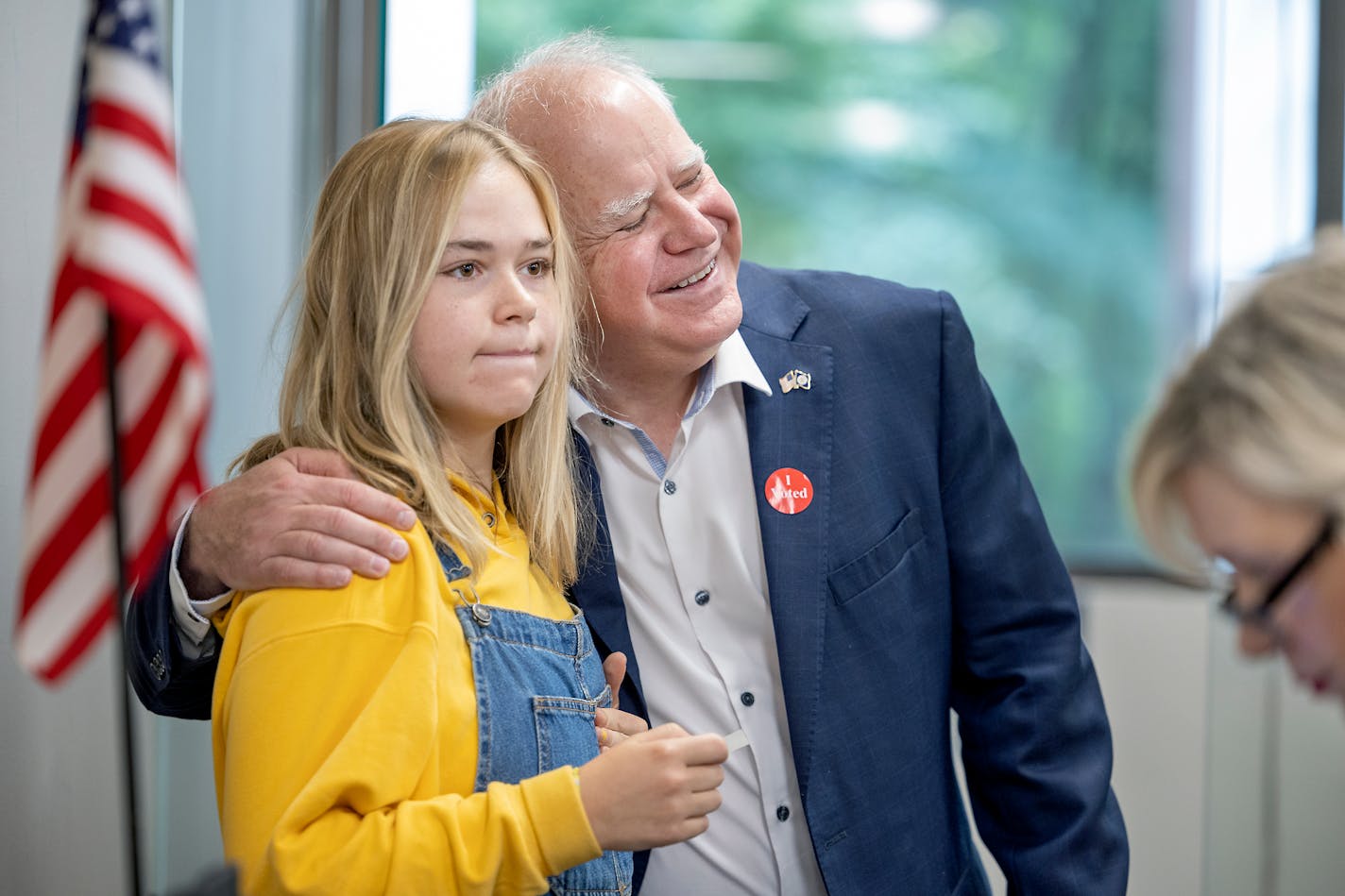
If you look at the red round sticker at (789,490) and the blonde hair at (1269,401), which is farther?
the red round sticker at (789,490)

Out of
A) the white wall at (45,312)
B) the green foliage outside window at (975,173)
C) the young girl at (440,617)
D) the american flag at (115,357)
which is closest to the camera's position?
the american flag at (115,357)

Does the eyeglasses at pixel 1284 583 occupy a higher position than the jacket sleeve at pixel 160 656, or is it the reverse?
the eyeglasses at pixel 1284 583

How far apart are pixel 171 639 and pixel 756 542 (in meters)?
0.75

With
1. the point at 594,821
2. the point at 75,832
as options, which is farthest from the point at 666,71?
the point at 594,821

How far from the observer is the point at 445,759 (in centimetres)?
130

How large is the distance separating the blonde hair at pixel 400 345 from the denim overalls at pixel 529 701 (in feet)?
0.24

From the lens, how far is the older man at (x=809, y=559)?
67.4 inches

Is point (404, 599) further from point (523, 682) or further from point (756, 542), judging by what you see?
point (756, 542)

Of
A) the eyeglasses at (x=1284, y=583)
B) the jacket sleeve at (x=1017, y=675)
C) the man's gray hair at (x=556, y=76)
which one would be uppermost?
the man's gray hair at (x=556, y=76)

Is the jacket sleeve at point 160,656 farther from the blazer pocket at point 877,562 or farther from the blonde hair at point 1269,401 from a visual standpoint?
the blonde hair at point 1269,401

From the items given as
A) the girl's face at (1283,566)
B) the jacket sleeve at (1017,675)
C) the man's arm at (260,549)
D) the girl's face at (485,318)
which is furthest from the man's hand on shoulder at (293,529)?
the jacket sleeve at (1017,675)

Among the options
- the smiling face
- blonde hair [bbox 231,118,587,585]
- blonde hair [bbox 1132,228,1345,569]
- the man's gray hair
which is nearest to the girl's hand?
blonde hair [bbox 231,118,587,585]

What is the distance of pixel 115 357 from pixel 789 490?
0.91 m

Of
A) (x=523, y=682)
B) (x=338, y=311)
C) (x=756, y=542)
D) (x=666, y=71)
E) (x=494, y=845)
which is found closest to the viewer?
(x=494, y=845)
